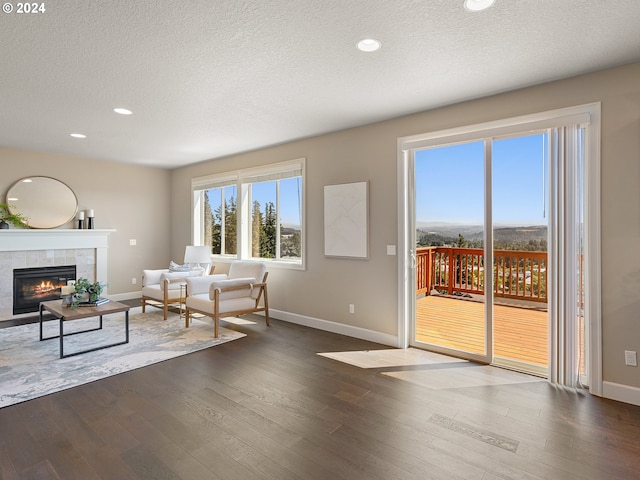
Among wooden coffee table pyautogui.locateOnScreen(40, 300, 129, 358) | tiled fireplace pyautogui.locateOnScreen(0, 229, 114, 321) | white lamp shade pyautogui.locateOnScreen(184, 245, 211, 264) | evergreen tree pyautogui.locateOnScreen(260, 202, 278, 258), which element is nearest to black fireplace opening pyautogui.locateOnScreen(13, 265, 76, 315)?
tiled fireplace pyautogui.locateOnScreen(0, 229, 114, 321)

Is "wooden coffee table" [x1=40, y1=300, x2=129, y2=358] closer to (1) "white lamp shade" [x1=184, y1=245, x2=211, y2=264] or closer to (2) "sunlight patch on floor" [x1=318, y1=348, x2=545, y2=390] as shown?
(1) "white lamp shade" [x1=184, y1=245, x2=211, y2=264]

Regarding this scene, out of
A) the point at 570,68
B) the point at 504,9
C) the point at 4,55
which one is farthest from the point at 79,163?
the point at 570,68

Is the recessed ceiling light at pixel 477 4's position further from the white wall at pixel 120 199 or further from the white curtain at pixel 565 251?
the white wall at pixel 120 199

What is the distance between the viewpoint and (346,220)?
4.40 m

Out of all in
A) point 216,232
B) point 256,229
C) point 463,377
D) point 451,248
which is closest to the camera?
point 463,377

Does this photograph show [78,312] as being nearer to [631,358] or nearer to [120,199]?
[120,199]

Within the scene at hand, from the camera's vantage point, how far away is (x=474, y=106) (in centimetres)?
345

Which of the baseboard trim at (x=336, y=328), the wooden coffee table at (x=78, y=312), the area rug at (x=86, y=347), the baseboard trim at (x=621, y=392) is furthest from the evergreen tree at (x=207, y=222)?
the baseboard trim at (x=621, y=392)

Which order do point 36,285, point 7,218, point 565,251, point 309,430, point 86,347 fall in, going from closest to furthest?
point 309,430 < point 565,251 < point 86,347 < point 7,218 < point 36,285

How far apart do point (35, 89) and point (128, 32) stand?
5.25ft

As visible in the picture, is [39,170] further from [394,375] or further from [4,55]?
[394,375]

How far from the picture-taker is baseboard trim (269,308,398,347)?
13.4ft

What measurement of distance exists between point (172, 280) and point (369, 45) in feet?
14.3

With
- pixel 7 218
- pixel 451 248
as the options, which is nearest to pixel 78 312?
pixel 7 218
